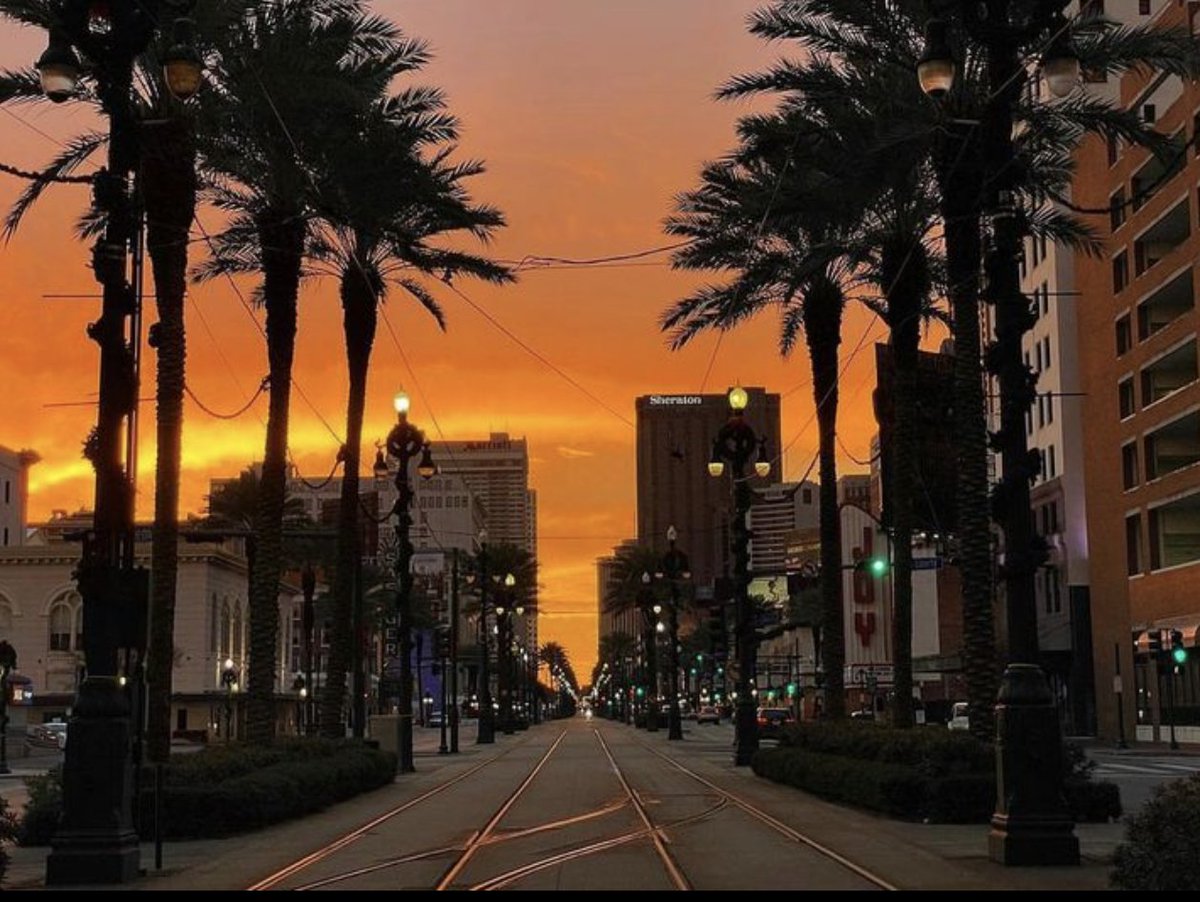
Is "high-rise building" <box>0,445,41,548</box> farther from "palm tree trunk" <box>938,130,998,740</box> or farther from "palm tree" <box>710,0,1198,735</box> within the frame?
"palm tree trunk" <box>938,130,998,740</box>

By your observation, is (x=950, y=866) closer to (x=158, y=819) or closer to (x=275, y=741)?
(x=158, y=819)

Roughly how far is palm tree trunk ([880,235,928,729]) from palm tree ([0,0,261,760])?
13610 mm

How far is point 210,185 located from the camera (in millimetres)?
31984

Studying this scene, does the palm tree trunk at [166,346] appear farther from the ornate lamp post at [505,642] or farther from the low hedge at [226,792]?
the ornate lamp post at [505,642]

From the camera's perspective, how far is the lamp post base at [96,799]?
15.9 m

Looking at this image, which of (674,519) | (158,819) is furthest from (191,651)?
(674,519)

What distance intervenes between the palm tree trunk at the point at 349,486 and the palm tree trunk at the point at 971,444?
47.0ft

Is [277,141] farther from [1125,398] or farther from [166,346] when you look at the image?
[1125,398]

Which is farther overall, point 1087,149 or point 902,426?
point 1087,149

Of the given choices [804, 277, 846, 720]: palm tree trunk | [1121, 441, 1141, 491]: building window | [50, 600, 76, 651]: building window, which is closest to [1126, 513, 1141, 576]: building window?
[1121, 441, 1141, 491]: building window

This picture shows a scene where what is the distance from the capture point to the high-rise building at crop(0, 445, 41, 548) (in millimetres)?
136625

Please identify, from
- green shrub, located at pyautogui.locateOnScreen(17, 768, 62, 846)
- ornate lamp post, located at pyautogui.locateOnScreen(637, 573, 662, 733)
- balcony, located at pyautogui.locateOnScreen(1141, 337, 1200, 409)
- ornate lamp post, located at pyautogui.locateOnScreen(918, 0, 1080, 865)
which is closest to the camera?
ornate lamp post, located at pyautogui.locateOnScreen(918, 0, 1080, 865)

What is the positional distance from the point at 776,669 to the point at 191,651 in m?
54.4

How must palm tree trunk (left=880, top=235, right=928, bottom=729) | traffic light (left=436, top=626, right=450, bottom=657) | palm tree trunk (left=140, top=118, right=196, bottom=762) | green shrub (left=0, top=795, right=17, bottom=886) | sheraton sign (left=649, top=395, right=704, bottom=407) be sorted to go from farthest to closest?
sheraton sign (left=649, top=395, right=704, bottom=407) < traffic light (left=436, top=626, right=450, bottom=657) < palm tree trunk (left=880, top=235, right=928, bottom=729) < palm tree trunk (left=140, top=118, right=196, bottom=762) < green shrub (left=0, top=795, right=17, bottom=886)
